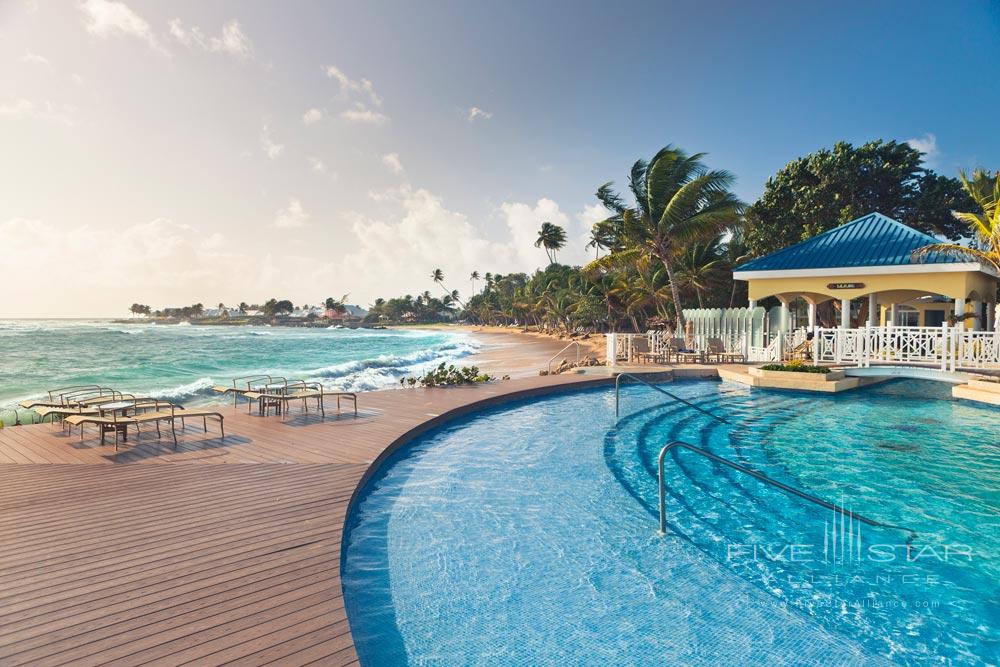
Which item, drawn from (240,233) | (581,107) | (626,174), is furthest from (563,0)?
(240,233)

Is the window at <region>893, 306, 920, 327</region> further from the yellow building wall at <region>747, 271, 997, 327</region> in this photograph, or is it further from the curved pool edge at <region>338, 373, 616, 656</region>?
A: the curved pool edge at <region>338, 373, 616, 656</region>

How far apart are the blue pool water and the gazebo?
7048mm

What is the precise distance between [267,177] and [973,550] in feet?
88.0

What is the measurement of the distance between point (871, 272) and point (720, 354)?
479cm

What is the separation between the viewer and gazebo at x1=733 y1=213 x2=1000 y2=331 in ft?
43.8

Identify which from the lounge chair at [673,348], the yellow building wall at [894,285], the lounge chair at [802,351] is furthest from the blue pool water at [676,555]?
the lounge chair at [673,348]

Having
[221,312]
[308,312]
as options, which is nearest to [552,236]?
[308,312]

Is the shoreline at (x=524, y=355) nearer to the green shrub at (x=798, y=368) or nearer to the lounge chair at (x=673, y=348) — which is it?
the lounge chair at (x=673, y=348)

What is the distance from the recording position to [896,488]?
5961mm

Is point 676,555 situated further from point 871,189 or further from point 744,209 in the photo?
point 871,189

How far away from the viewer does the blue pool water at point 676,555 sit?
10.7ft

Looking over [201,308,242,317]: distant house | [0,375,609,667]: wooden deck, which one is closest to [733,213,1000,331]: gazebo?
[0,375,609,667]: wooden deck

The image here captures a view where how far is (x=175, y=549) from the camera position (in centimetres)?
378

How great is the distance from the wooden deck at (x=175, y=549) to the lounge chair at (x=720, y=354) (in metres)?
12.6
